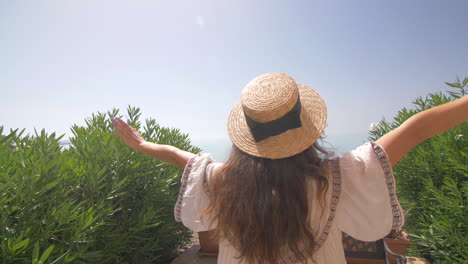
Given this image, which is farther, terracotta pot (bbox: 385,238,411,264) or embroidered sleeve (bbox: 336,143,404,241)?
terracotta pot (bbox: 385,238,411,264)

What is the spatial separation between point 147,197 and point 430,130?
6.74ft

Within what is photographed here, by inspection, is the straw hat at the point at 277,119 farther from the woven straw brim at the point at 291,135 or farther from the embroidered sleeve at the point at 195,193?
the embroidered sleeve at the point at 195,193

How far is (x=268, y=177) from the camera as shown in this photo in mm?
950

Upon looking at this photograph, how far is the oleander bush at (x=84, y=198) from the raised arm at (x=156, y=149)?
379 millimetres

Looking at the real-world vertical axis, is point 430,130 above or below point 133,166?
below

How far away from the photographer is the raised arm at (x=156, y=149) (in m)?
1.24

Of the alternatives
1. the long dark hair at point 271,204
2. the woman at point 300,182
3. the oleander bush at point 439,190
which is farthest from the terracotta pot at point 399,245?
the long dark hair at point 271,204

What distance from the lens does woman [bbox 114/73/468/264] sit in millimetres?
890

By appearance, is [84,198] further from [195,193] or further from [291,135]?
[291,135]

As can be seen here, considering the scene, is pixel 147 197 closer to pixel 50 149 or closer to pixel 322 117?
pixel 50 149

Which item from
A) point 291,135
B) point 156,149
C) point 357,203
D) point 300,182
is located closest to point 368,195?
point 357,203

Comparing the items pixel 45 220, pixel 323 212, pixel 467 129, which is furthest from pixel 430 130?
pixel 45 220

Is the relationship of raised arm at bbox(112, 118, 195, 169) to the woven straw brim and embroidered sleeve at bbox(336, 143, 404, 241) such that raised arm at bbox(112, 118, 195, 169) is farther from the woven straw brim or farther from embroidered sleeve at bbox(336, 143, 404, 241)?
embroidered sleeve at bbox(336, 143, 404, 241)

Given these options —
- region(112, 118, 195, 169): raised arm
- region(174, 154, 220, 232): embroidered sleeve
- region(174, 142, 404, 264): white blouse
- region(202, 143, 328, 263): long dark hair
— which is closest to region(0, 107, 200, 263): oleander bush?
region(112, 118, 195, 169): raised arm
